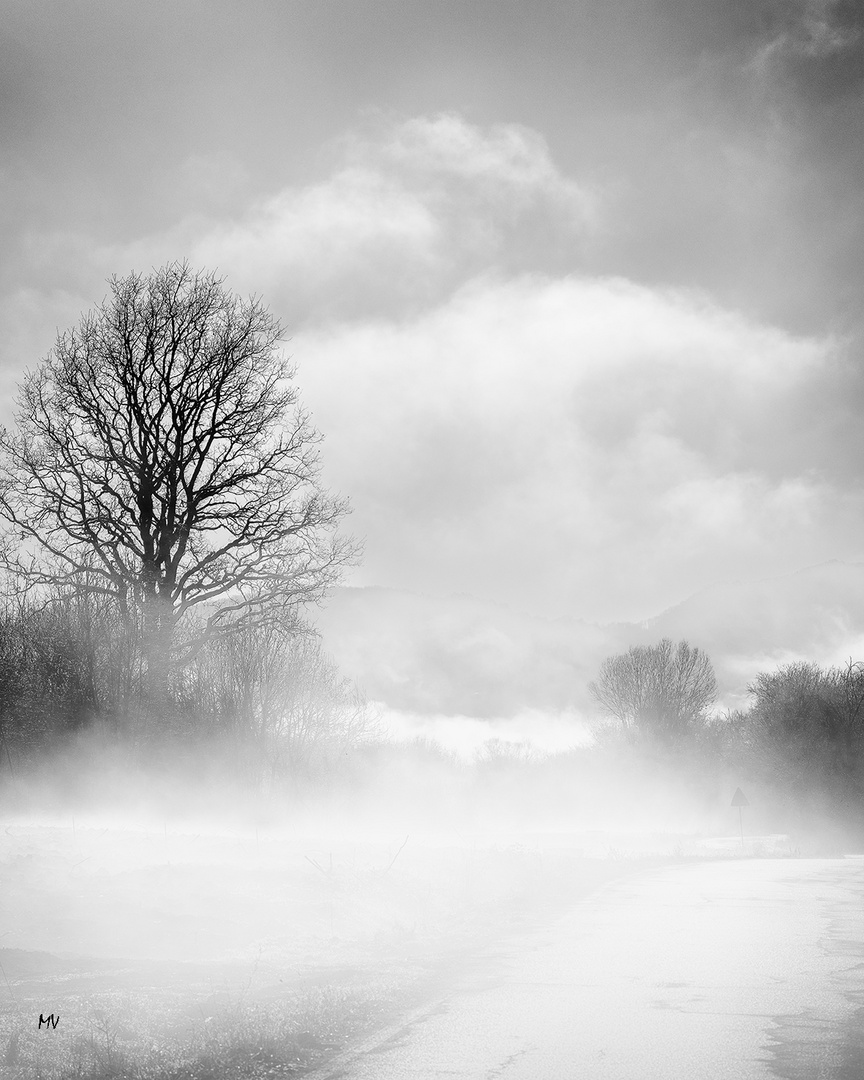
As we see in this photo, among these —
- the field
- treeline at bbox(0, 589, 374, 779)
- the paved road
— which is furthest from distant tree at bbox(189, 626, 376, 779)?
the paved road

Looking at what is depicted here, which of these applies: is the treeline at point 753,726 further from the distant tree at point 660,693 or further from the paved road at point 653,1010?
the paved road at point 653,1010

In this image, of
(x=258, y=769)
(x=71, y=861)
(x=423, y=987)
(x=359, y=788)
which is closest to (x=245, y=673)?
(x=258, y=769)

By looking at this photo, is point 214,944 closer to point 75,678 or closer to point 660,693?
point 75,678

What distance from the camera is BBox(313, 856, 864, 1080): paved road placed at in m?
6.21

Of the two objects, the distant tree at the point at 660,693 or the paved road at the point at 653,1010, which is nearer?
the paved road at the point at 653,1010

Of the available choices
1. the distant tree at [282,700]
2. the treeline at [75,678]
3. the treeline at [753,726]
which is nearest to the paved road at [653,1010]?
the treeline at [75,678]

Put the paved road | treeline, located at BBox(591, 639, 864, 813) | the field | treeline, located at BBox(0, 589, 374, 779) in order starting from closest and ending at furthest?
the paved road → the field → treeline, located at BBox(0, 589, 374, 779) → treeline, located at BBox(591, 639, 864, 813)

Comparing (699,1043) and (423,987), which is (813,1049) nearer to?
(699,1043)

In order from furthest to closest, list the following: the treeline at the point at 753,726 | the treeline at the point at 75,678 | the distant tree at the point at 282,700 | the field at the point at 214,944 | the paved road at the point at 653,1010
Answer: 1. the treeline at the point at 753,726
2. the distant tree at the point at 282,700
3. the treeline at the point at 75,678
4. the field at the point at 214,944
5. the paved road at the point at 653,1010

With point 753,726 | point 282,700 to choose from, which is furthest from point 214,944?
point 753,726

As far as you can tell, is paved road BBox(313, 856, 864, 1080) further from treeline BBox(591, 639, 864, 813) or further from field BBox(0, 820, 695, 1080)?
treeline BBox(591, 639, 864, 813)

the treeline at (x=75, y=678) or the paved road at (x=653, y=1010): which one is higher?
the treeline at (x=75, y=678)

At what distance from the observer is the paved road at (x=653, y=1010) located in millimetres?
6211

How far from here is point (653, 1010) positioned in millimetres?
8055
